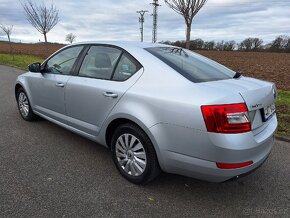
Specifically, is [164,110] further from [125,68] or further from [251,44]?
[251,44]

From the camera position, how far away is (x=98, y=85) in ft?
10.9

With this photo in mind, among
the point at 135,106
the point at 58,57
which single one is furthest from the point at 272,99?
the point at 58,57

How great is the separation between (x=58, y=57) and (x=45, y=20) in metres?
16.9

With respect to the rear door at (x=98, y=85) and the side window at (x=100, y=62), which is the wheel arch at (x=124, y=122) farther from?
the side window at (x=100, y=62)

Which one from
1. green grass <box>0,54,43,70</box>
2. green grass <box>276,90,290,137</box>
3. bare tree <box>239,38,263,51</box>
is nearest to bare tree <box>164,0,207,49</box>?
green grass <box>276,90,290,137</box>

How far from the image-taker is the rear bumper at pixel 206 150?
2.40 meters

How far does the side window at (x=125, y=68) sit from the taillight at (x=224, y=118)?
1.01 m

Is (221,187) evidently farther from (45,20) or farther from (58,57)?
(45,20)

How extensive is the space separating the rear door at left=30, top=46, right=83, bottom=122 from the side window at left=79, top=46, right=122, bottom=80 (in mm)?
261

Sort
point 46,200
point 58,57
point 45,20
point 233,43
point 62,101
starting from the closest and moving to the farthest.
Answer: point 46,200 → point 62,101 → point 58,57 → point 45,20 → point 233,43

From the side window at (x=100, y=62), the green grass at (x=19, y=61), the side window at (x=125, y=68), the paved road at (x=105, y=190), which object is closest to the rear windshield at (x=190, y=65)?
the side window at (x=125, y=68)

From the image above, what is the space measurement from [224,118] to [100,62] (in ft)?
5.96

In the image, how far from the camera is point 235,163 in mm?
2441

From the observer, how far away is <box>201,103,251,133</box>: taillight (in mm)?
2373
